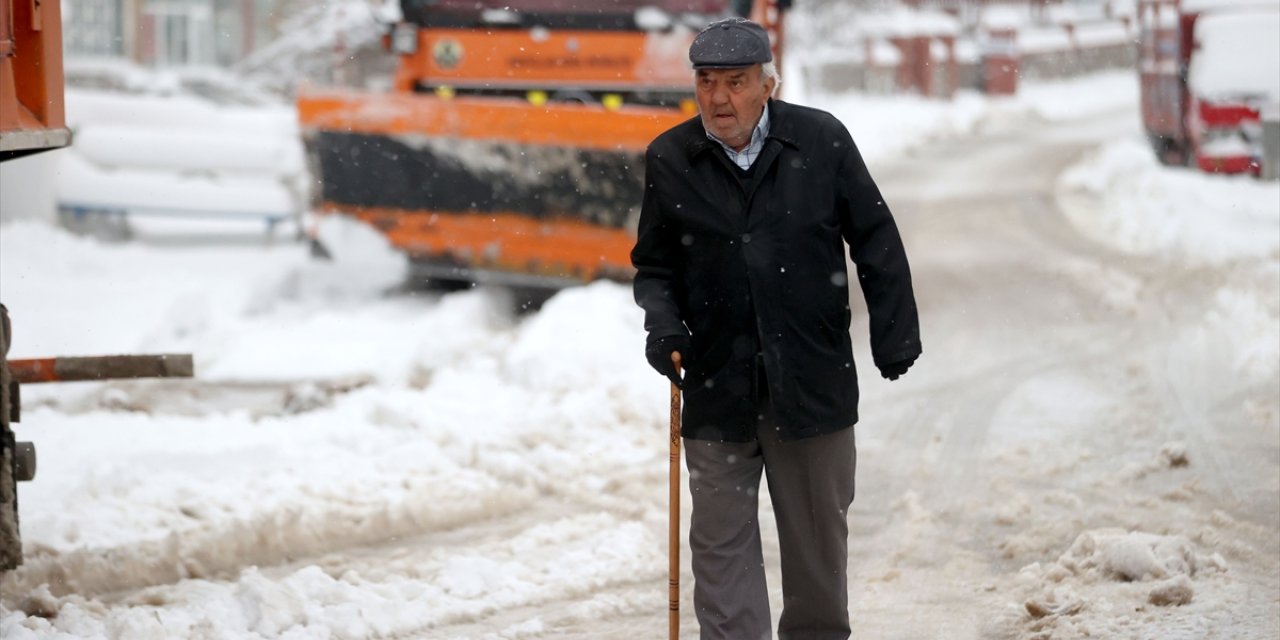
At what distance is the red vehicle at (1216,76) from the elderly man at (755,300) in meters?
7.81

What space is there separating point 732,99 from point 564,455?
3435mm

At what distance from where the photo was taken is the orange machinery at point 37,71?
448 centimetres

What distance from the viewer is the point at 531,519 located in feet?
20.0

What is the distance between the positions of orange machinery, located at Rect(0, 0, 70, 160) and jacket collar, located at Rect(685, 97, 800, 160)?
1899mm

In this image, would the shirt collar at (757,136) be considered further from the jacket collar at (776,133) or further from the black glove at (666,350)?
the black glove at (666,350)

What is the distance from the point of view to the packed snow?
490 cm

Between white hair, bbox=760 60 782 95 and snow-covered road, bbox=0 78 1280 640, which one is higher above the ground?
white hair, bbox=760 60 782 95

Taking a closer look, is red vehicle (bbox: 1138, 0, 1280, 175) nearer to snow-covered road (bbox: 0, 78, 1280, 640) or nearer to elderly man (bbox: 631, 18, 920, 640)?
snow-covered road (bbox: 0, 78, 1280, 640)

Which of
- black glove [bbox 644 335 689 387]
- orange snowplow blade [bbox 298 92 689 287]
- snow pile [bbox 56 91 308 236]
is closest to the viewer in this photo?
black glove [bbox 644 335 689 387]

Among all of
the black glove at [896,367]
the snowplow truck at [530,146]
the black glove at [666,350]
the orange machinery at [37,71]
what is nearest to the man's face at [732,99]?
the black glove at [666,350]

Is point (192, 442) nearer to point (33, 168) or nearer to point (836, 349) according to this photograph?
point (836, 349)

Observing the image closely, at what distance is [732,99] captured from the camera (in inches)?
145

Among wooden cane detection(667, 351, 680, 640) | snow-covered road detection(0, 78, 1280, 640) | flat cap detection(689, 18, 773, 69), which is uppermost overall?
flat cap detection(689, 18, 773, 69)

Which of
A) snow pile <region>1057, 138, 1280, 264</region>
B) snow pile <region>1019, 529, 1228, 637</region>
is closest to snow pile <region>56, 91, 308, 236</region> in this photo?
snow pile <region>1057, 138, 1280, 264</region>
